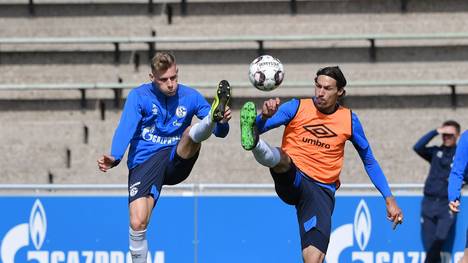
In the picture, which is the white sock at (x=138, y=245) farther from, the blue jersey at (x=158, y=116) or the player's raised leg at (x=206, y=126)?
the player's raised leg at (x=206, y=126)

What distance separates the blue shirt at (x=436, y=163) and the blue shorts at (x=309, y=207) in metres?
3.78

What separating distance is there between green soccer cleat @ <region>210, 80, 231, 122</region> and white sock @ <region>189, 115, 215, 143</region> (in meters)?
0.12

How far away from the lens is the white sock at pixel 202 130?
29.0ft

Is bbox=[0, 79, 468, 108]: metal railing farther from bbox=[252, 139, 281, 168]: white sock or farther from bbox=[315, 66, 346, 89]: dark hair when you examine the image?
Answer: bbox=[252, 139, 281, 168]: white sock

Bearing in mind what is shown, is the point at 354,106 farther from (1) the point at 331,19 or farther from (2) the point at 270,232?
(2) the point at 270,232

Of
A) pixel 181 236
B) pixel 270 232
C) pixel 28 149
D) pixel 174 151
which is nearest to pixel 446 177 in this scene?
pixel 270 232

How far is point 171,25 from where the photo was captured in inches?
635

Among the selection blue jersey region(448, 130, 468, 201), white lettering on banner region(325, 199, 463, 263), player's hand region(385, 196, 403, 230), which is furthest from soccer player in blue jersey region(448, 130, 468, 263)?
player's hand region(385, 196, 403, 230)

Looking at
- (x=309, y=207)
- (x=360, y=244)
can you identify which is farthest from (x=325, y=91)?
(x=360, y=244)

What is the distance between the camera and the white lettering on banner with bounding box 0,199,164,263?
12.3 meters

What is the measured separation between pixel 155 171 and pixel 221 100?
52.4 inches

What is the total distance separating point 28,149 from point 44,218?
2964 millimetres

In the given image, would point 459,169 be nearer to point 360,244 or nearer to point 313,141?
point 360,244

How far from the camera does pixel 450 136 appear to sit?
43.5 ft
